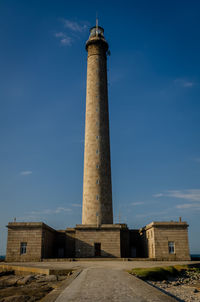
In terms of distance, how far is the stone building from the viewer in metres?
31.7

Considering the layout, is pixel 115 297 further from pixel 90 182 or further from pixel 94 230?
pixel 90 182

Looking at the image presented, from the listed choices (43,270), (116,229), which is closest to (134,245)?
(116,229)

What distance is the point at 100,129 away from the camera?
38781 mm

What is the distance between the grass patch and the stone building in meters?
10.6

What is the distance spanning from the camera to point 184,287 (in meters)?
15.1

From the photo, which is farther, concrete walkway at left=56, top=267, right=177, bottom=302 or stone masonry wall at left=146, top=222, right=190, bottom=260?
stone masonry wall at left=146, top=222, right=190, bottom=260

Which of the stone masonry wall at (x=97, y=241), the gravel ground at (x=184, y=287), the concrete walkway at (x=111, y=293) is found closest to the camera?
the concrete walkway at (x=111, y=293)

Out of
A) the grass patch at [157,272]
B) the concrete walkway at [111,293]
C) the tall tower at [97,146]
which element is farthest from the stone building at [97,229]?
the concrete walkway at [111,293]

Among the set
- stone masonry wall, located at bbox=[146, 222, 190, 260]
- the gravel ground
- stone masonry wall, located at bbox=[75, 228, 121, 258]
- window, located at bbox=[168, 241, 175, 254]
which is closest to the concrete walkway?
the gravel ground

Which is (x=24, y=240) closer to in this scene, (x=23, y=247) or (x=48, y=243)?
(x=23, y=247)

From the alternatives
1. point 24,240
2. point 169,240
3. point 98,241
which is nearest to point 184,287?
point 169,240

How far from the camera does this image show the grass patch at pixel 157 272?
1648cm

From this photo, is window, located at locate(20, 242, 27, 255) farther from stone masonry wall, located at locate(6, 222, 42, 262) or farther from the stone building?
stone masonry wall, located at locate(6, 222, 42, 262)

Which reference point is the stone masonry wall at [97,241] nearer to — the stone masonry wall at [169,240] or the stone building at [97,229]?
the stone building at [97,229]
